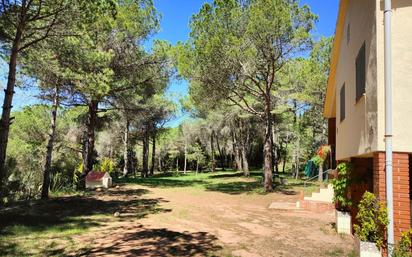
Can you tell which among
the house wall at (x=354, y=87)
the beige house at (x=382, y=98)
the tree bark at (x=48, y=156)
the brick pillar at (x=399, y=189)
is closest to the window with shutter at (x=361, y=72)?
the beige house at (x=382, y=98)

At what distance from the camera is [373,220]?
5777 millimetres

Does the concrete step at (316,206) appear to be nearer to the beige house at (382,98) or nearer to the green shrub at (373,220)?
the beige house at (382,98)

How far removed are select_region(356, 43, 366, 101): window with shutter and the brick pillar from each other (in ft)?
5.80

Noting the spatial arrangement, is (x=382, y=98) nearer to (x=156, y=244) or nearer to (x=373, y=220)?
(x=373, y=220)

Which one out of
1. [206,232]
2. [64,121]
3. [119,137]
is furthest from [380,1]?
[119,137]

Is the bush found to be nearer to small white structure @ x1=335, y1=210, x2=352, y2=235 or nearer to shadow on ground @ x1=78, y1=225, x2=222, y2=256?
shadow on ground @ x1=78, y1=225, x2=222, y2=256

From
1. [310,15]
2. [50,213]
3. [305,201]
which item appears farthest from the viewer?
[310,15]

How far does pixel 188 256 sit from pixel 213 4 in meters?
13.9

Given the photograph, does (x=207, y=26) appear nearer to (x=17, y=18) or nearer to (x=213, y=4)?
(x=213, y=4)

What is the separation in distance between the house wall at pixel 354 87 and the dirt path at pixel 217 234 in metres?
2.17

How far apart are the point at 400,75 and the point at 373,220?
2.32 m

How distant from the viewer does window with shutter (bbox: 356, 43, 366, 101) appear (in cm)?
699

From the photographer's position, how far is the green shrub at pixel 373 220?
564cm

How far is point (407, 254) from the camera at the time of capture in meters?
5.32
